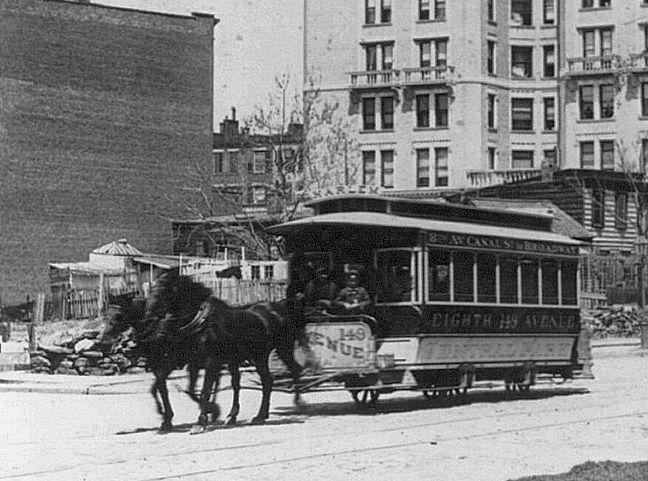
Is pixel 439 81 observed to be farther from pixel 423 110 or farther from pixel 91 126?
pixel 91 126

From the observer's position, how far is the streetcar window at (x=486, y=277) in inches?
788

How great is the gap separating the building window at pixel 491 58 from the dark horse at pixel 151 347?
2314 inches

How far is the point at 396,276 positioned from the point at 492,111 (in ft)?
181

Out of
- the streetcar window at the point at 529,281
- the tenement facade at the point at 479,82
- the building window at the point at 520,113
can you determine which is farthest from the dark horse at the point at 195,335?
the building window at the point at 520,113

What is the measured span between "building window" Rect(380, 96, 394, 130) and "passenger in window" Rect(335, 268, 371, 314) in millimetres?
54436

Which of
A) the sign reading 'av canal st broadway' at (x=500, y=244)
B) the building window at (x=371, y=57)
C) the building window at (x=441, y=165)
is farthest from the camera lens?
the building window at (x=371, y=57)

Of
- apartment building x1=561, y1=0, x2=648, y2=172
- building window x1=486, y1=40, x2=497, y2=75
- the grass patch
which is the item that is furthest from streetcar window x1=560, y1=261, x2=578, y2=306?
building window x1=486, y1=40, x2=497, y2=75

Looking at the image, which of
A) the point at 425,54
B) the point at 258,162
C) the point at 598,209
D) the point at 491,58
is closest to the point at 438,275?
the point at 598,209

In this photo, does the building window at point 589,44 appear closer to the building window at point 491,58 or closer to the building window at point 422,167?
the building window at point 491,58

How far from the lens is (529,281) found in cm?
2116

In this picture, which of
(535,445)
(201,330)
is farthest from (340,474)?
(201,330)

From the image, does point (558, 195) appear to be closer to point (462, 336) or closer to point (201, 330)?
point (462, 336)

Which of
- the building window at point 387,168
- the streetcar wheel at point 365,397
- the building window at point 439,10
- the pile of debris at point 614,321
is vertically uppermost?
the building window at point 439,10

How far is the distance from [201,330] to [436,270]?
4461 mm
